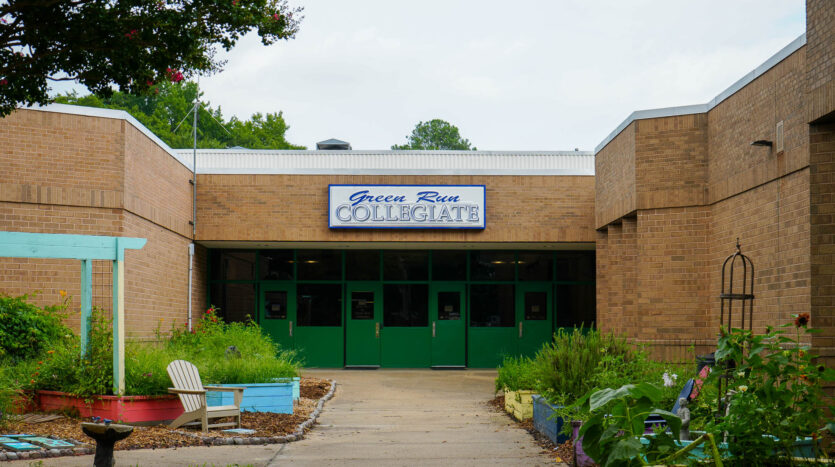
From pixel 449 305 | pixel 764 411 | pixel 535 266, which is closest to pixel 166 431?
pixel 764 411

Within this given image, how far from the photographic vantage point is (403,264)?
72.3ft

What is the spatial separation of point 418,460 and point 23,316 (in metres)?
6.98

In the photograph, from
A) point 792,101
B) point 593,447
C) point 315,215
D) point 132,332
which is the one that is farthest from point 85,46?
point 315,215

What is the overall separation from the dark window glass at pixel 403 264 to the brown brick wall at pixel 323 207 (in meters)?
2.47

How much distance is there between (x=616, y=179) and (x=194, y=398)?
904 cm

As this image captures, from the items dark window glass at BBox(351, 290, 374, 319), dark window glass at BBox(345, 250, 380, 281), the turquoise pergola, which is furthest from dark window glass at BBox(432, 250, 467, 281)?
the turquoise pergola

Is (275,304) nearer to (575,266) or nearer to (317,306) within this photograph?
(317,306)

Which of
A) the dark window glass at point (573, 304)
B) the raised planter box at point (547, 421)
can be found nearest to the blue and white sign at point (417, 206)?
the dark window glass at point (573, 304)

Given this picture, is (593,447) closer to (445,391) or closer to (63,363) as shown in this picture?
(63,363)

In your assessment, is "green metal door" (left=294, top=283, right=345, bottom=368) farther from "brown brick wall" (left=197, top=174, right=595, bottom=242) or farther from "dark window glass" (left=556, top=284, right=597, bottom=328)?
"dark window glass" (left=556, top=284, right=597, bottom=328)

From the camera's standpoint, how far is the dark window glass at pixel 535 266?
2206cm

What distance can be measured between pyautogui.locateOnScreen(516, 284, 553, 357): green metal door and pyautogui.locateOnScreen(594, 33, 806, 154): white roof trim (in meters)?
6.79

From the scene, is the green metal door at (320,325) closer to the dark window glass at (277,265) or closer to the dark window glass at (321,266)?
the dark window glass at (321,266)

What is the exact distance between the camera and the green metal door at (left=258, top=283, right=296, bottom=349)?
21.6 m
